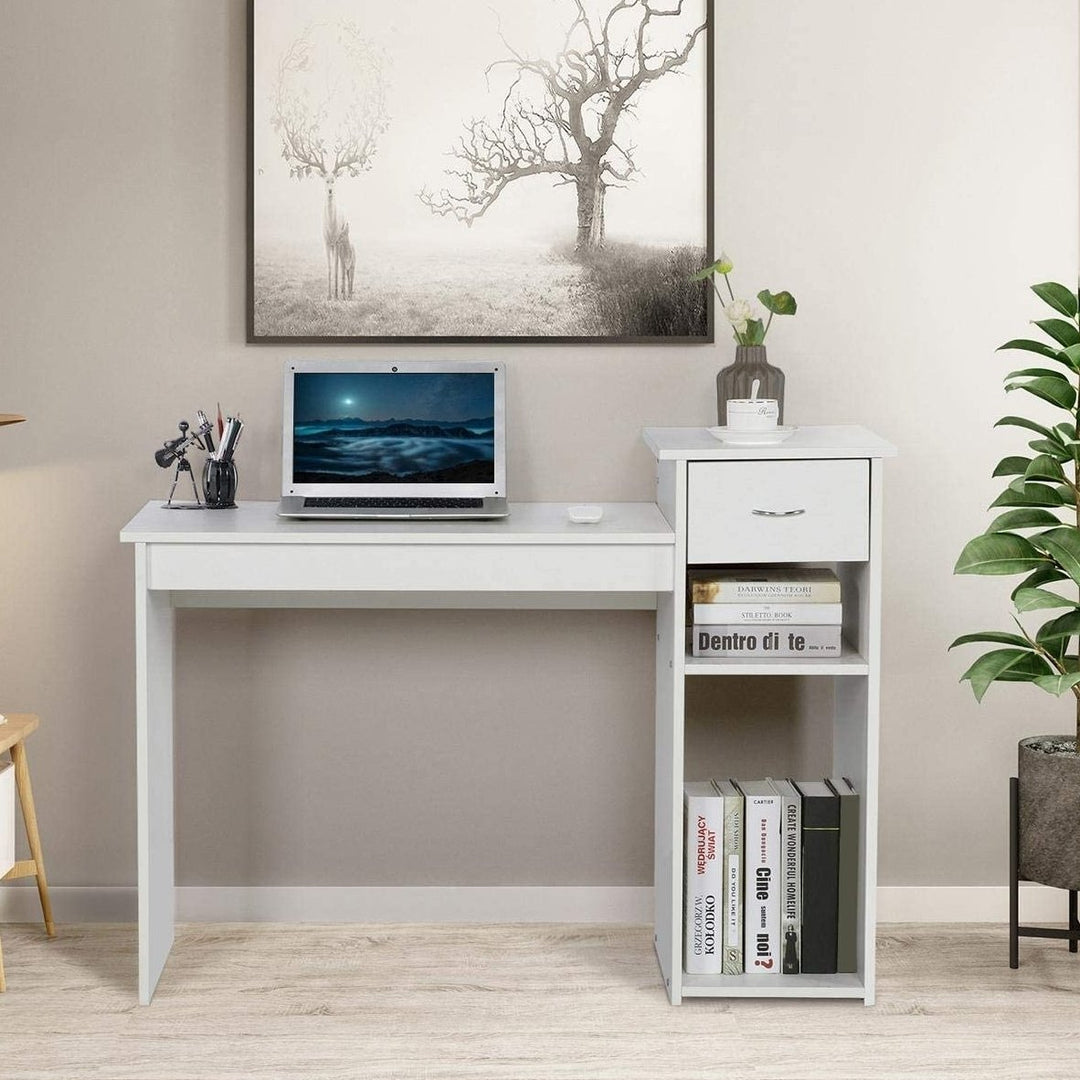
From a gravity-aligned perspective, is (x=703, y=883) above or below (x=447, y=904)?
above

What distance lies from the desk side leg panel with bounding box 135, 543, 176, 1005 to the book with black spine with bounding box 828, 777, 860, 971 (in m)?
1.32

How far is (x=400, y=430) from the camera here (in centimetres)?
276

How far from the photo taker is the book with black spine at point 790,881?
2.62 m

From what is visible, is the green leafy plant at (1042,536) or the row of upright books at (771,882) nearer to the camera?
the green leafy plant at (1042,536)

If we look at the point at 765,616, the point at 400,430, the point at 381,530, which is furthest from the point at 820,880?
the point at 400,430

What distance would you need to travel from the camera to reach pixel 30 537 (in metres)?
2.92

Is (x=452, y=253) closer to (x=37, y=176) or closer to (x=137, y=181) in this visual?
(x=137, y=181)

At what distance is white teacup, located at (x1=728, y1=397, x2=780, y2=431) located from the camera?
2557 mm

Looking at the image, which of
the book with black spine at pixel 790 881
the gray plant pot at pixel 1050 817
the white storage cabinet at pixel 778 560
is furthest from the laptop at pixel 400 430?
the gray plant pot at pixel 1050 817

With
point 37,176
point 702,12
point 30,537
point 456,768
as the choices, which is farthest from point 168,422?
point 702,12

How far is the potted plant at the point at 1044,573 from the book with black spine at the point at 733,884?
1.68 feet

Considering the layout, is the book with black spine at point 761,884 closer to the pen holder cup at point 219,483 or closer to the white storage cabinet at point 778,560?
the white storage cabinet at point 778,560

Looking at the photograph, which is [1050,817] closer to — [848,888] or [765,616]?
[848,888]

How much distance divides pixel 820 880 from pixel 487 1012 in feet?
2.24
